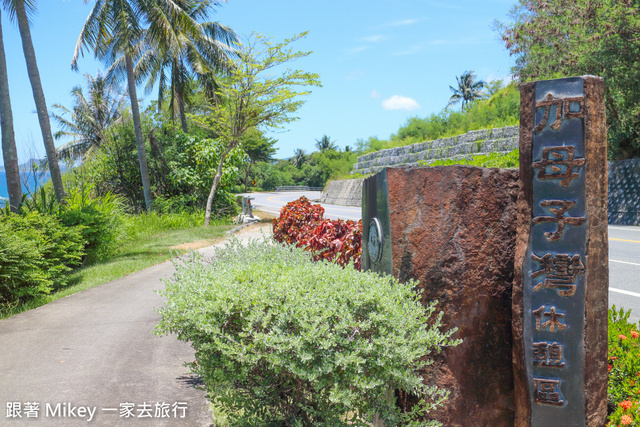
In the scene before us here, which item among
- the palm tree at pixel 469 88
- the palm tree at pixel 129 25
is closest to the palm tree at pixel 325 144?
the palm tree at pixel 469 88

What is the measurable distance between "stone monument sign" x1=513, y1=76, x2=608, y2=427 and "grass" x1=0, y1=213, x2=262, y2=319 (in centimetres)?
274

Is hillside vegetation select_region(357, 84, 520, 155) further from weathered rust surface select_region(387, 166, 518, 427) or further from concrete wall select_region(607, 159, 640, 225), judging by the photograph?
weathered rust surface select_region(387, 166, 518, 427)

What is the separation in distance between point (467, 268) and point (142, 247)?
1107 cm

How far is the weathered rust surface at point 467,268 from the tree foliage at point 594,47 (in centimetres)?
1339

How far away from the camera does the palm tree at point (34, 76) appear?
1069 centimetres

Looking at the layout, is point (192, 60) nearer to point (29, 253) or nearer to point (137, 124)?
point (137, 124)

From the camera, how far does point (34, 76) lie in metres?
11.1

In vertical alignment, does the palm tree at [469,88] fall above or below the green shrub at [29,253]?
above

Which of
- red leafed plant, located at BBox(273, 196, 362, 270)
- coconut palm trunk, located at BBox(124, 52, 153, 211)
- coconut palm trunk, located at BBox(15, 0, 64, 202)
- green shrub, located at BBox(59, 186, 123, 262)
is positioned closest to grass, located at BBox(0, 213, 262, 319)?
green shrub, located at BBox(59, 186, 123, 262)

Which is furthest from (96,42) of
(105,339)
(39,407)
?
(39,407)

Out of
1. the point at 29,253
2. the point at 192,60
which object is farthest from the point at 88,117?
the point at 29,253

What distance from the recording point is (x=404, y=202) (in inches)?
119

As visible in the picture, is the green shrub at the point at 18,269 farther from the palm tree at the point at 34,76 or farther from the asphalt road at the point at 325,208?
the asphalt road at the point at 325,208

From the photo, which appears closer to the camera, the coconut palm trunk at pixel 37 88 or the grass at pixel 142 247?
the grass at pixel 142 247
